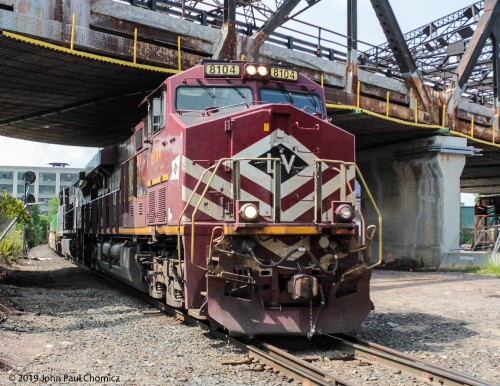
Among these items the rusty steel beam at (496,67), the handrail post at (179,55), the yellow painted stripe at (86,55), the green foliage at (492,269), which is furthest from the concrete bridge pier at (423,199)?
the yellow painted stripe at (86,55)

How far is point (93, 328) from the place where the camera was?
8414 millimetres

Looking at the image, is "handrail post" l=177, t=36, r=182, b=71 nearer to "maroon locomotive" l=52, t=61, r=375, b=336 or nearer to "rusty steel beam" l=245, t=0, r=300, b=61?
"rusty steel beam" l=245, t=0, r=300, b=61

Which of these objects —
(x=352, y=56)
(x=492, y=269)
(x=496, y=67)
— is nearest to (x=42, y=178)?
(x=496, y=67)

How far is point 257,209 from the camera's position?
6.66 meters

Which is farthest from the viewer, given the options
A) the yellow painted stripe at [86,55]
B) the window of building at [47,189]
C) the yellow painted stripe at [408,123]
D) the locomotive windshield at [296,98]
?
the window of building at [47,189]

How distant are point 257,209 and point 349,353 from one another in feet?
6.74

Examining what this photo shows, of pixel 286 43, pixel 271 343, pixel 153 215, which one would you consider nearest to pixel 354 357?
pixel 271 343

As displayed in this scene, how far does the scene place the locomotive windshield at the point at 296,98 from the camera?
323 inches

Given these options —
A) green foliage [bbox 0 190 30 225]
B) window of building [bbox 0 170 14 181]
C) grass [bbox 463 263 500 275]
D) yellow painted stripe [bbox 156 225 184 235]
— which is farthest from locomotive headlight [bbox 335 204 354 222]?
window of building [bbox 0 170 14 181]

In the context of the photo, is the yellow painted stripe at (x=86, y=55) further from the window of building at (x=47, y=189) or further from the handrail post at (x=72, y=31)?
the window of building at (x=47, y=189)

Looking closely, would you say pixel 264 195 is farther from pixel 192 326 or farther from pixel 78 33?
pixel 78 33

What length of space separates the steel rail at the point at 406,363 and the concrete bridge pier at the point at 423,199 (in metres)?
16.3

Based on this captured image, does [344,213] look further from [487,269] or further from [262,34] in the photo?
[487,269]

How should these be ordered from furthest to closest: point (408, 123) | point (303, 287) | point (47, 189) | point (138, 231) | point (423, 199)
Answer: point (47, 189)
point (423, 199)
point (408, 123)
point (138, 231)
point (303, 287)
